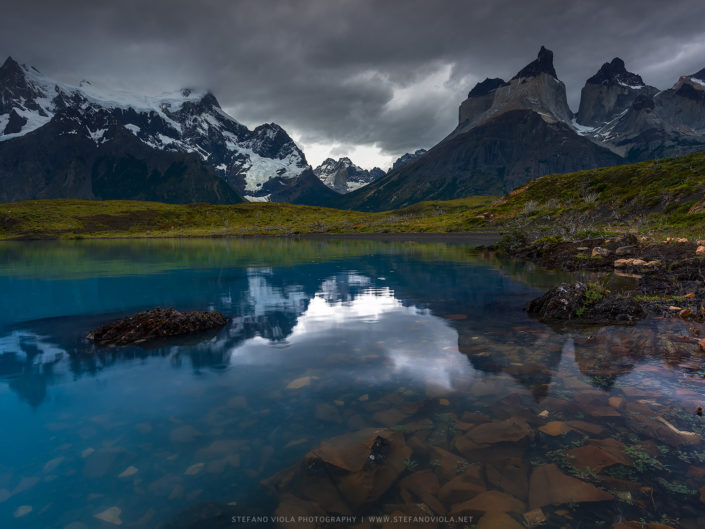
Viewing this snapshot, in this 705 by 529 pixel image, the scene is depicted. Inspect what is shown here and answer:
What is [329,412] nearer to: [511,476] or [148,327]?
[511,476]

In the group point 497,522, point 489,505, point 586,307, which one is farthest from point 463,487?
point 586,307

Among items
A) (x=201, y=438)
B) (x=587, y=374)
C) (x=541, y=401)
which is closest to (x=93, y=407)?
(x=201, y=438)

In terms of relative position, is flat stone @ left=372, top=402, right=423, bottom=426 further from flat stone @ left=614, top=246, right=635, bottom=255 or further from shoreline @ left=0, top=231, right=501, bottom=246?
shoreline @ left=0, top=231, right=501, bottom=246

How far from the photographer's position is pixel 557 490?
21.8ft

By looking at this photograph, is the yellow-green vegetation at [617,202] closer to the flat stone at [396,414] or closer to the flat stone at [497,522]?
the flat stone at [396,414]

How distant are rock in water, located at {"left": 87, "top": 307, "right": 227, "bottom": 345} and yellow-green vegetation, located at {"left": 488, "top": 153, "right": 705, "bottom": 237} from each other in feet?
161

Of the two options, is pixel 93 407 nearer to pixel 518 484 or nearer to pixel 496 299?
pixel 518 484

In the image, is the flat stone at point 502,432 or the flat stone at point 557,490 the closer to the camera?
the flat stone at point 557,490

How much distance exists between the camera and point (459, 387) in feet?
36.7

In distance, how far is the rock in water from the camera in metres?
16.9

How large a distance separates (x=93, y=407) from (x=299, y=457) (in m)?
A: 7.03

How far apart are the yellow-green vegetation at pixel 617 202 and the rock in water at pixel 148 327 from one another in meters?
49.2

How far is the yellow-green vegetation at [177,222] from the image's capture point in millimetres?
138125

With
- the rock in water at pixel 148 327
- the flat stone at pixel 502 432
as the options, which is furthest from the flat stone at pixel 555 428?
the rock in water at pixel 148 327
